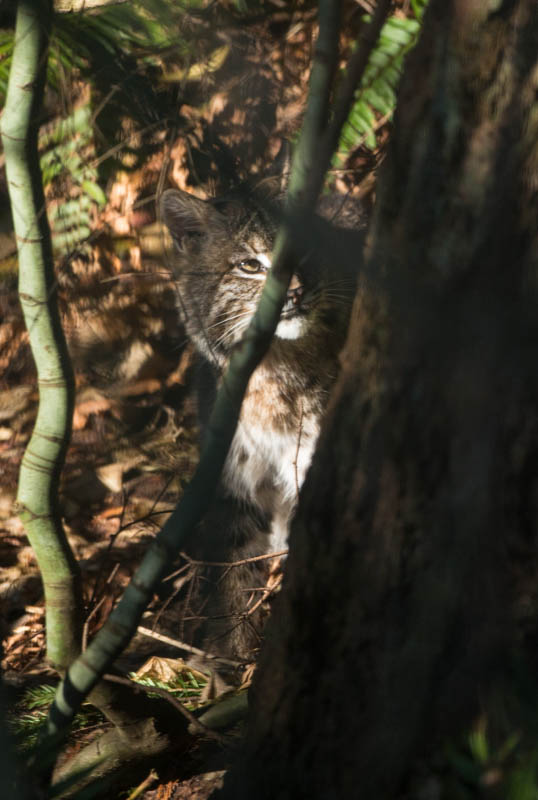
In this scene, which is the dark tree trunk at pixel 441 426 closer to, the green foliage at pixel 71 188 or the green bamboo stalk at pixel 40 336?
the green bamboo stalk at pixel 40 336

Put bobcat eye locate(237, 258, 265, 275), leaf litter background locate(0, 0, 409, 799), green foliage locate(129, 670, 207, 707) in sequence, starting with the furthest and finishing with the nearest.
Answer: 1. bobcat eye locate(237, 258, 265, 275)
2. leaf litter background locate(0, 0, 409, 799)
3. green foliage locate(129, 670, 207, 707)

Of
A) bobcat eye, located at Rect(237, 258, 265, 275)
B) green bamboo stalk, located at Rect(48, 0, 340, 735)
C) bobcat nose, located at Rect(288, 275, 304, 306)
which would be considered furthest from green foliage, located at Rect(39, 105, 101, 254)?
green bamboo stalk, located at Rect(48, 0, 340, 735)

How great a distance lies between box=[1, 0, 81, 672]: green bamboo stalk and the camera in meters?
1.49

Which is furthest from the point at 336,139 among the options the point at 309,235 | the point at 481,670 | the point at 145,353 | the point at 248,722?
the point at 145,353

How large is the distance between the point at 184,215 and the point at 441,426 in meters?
2.22

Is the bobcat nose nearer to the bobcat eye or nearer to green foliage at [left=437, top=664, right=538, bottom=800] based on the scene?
the bobcat eye

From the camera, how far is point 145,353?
407 centimetres

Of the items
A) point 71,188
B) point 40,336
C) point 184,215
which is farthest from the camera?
point 71,188

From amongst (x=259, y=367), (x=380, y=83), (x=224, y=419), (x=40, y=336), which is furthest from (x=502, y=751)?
(x=380, y=83)

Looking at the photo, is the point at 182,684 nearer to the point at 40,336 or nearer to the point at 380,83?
the point at 40,336

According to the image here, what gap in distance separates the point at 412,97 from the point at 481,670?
0.81m

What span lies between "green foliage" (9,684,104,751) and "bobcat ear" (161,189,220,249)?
1804 millimetres

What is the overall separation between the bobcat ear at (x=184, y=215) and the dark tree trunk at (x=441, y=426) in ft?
6.27

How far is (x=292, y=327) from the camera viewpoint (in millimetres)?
2750
